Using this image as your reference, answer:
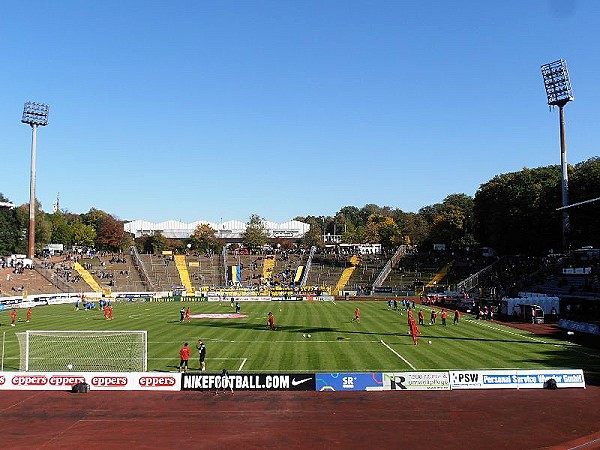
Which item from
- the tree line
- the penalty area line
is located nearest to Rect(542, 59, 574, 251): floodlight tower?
the tree line

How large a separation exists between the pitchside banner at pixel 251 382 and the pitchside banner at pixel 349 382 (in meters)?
0.50

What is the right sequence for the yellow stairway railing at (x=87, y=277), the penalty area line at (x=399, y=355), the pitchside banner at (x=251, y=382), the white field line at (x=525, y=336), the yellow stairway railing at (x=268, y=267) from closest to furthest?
the pitchside banner at (x=251, y=382) < the penalty area line at (x=399, y=355) < the white field line at (x=525, y=336) < the yellow stairway railing at (x=87, y=277) < the yellow stairway railing at (x=268, y=267)

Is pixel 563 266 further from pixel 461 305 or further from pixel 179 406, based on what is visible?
pixel 179 406

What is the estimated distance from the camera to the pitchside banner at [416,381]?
24469mm

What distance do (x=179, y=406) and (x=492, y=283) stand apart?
201ft

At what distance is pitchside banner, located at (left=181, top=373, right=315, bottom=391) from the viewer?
2430 cm

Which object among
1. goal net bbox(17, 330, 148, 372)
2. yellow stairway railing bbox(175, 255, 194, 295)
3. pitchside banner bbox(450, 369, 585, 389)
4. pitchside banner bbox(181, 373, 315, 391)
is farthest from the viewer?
yellow stairway railing bbox(175, 255, 194, 295)

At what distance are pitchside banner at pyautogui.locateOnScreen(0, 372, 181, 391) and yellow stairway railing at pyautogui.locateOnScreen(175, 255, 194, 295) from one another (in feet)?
201

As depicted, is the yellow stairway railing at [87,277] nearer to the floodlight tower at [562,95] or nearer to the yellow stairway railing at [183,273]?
the yellow stairway railing at [183,273]

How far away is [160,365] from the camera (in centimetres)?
2891

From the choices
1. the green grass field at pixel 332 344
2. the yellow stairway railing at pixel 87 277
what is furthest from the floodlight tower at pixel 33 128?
the green grass field at pixel 332 344

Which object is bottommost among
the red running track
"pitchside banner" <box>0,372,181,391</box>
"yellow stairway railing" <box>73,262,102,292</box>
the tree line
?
the red running track

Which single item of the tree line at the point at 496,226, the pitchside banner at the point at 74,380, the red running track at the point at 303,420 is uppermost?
the tree line at the point at 496,226

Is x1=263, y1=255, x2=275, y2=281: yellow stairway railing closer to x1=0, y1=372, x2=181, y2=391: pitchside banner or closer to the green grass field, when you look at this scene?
the green grass field
